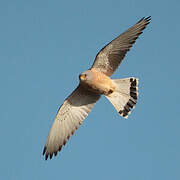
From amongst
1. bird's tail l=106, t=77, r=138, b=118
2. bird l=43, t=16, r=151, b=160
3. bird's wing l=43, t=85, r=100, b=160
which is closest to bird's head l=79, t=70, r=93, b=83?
bird l=43, t=16, r=151, b=160

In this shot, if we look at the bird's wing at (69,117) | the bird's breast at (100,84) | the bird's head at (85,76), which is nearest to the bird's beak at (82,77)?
the bird's head at (85,76)

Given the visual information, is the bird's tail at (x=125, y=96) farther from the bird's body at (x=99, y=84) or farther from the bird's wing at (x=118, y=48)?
the bird's wing at (x=118, y=48)

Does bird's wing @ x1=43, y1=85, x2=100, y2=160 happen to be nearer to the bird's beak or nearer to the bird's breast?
the bird's breast

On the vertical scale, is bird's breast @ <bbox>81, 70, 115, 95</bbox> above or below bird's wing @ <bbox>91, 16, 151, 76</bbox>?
below

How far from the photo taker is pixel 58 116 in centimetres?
759

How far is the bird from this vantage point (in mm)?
7102

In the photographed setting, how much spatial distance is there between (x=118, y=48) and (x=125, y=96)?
121cm

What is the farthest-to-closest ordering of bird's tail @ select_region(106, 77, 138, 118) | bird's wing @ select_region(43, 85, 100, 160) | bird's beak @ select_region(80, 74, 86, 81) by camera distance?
bird's tail @ select_region(106, 77, 138, 118)
bird's wing @ select_region(43, 85, 100, 160)
bird's beak @ select_region(80, 74, 86, 81)

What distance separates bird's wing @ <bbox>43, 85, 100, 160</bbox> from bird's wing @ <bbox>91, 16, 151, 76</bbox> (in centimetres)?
83

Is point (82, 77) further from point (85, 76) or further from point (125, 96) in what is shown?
point (125, 96)

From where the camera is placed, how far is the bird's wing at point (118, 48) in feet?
23.3

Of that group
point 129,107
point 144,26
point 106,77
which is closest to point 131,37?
point 144,26

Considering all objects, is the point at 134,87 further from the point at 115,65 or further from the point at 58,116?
the point at 58,116

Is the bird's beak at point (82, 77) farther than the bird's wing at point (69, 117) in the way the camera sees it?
No
